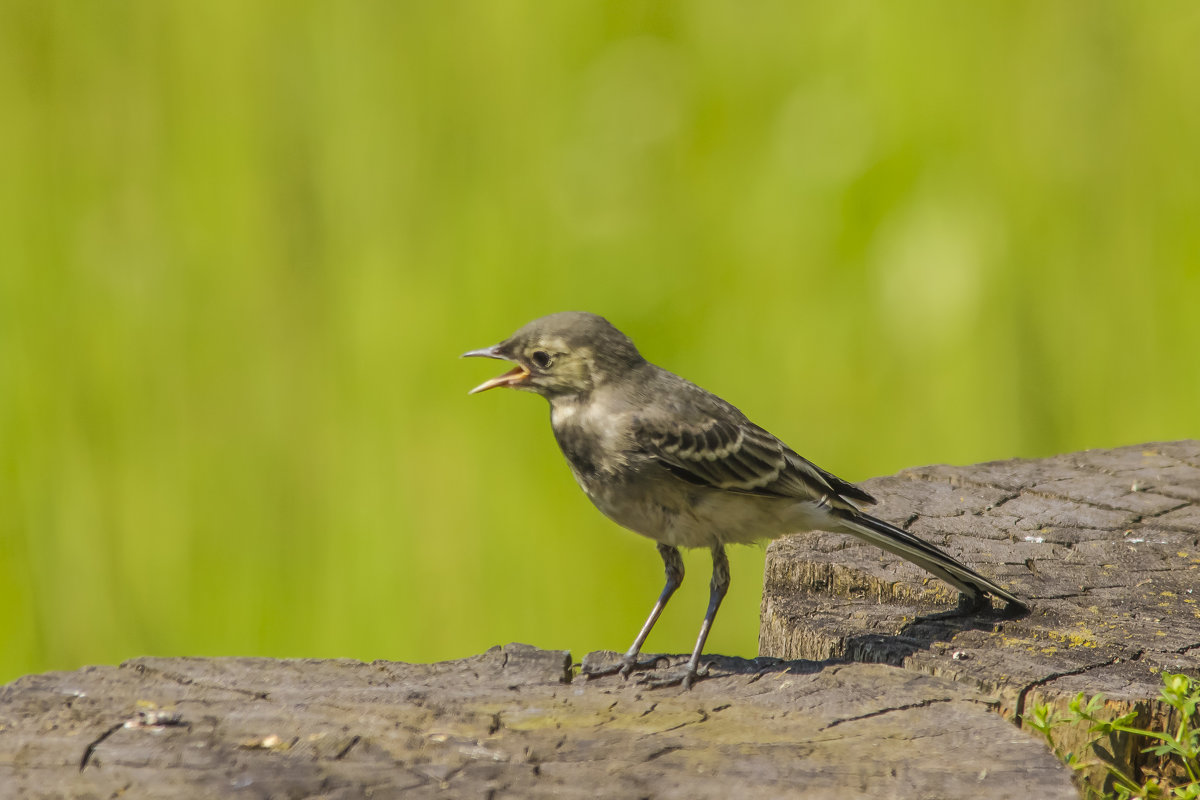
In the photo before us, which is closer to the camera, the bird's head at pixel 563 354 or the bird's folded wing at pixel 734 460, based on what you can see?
the bird's folded wing at pixel 734 460

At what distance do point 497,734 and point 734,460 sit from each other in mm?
1373

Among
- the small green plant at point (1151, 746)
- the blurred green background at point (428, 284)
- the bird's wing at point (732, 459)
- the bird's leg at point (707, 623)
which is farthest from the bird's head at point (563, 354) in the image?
the blurred green background at point (428, 284)

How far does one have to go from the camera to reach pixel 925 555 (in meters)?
3.79

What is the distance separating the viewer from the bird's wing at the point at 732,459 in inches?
151

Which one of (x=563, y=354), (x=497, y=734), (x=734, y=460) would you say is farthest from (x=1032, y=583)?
(x=497, y=734)

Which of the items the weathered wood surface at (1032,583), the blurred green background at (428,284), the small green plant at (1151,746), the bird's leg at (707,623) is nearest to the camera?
the small green plant at (1151,746)

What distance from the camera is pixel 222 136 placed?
614 centimetres

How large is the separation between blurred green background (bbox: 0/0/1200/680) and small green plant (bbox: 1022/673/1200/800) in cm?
296

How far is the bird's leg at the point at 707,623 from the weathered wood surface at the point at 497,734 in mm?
68

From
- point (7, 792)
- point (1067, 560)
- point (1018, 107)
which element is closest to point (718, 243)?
point (1018, 107)

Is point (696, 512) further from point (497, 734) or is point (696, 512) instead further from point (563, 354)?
point (497, 734)

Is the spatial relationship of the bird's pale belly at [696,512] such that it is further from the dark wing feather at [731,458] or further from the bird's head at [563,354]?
the bird's head at [563,354]

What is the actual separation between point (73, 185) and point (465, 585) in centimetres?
261

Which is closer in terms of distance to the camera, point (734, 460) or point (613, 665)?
point (613, 665)
